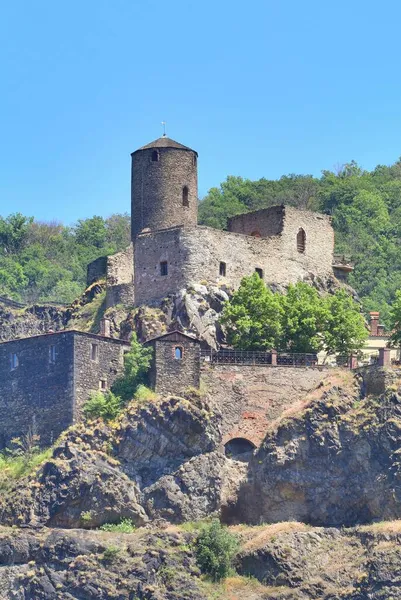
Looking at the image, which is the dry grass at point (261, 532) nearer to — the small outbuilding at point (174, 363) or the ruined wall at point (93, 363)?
the small outbuilding at point (174, 363)

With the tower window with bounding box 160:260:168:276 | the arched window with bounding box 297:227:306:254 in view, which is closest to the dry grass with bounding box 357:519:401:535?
the tower window with bounding box 160:260:168:276

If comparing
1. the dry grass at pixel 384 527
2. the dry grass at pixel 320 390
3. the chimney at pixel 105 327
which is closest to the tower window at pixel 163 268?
the chimney at pixel 105 327

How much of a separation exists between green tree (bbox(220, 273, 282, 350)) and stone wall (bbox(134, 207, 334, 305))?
2.52m

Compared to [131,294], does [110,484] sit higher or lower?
lower

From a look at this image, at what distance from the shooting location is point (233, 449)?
2630 inches

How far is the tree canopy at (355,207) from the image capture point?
96.0 metres

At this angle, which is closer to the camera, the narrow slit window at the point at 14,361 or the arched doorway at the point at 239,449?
the arched doorway at the point at 239,449

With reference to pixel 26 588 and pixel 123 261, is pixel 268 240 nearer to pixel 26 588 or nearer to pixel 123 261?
pixel 123 261

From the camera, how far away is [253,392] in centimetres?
6744

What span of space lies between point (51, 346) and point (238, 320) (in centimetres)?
861

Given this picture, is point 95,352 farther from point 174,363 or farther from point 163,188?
point 163,188

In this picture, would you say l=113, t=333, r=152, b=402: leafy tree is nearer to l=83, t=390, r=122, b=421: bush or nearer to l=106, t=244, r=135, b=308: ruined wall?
l=83, t=390, r=122, b=421: bush

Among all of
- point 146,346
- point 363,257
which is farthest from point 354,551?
point 363,257

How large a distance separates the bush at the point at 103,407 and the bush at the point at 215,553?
246 inches
